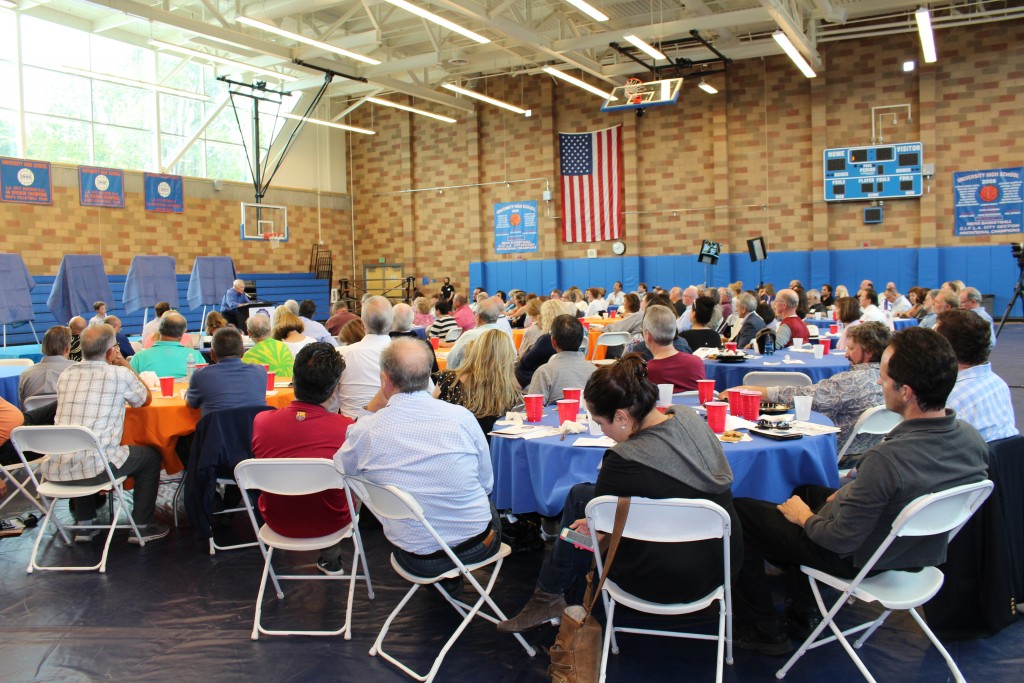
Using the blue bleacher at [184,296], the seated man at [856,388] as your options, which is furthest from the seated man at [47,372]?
the blue bleacher at [184,296]

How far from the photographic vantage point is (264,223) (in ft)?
61.3

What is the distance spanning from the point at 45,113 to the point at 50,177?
1322mm

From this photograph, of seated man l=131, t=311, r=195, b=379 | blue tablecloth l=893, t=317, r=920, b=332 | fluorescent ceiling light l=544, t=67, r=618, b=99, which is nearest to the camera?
seated man l=131, t=311, r=195, b=379

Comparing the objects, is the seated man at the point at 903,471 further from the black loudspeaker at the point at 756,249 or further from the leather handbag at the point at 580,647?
the black loudspeaker at the point at 756,249

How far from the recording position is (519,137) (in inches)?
766

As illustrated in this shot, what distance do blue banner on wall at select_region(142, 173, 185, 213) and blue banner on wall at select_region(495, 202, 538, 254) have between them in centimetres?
788

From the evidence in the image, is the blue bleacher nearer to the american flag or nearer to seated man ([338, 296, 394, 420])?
the american flag

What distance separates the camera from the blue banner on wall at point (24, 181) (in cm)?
1484

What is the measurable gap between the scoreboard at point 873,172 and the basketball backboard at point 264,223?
13.0 m

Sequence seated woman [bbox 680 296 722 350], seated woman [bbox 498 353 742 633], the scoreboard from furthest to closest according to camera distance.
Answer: the scoreboard < seated woman [bbox 680 296 722 350] < seated woman [bbox 498 353 742 633]

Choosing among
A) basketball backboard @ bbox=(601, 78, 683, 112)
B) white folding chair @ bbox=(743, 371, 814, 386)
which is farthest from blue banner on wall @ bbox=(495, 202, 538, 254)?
white folding chair @ bbox=(743, 371, 814, 386)

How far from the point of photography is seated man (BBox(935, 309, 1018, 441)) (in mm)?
3078

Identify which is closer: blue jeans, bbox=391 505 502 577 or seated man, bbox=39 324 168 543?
blue jeans, bbox=391 505 502 577

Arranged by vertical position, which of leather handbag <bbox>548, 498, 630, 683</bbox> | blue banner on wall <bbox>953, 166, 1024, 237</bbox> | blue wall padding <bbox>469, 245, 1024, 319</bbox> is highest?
blue banner on wall <bbox>953, 166, 1024, 237</bbox>
